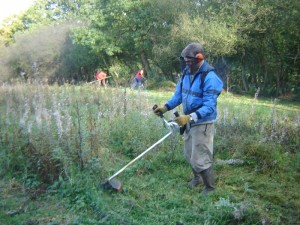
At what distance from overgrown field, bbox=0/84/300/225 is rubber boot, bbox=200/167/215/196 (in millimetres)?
101

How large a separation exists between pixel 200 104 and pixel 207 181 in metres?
1.10

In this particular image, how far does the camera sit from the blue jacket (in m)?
4.26

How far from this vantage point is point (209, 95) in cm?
427

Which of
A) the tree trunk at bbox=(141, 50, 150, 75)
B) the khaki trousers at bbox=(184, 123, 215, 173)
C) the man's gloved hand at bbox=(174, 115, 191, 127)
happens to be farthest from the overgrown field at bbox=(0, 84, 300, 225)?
the tree trunk at bbox=(141, 50, 150, 75)

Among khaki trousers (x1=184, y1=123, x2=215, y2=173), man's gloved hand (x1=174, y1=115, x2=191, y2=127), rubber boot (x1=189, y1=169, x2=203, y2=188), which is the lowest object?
rubber boot (x1=189, y1=169, x2=203, y2=188)

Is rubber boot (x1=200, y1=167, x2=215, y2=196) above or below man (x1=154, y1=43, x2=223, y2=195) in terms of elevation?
below

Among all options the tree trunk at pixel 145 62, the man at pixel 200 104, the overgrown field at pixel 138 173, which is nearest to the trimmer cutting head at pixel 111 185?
the overgrown field at pixel 138 173

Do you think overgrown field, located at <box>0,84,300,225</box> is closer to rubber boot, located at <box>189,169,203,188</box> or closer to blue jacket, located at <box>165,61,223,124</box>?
rubber boot, located at <box>189,169,203,188</box>

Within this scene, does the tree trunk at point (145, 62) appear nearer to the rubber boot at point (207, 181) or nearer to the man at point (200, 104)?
the man at point (200, 104)

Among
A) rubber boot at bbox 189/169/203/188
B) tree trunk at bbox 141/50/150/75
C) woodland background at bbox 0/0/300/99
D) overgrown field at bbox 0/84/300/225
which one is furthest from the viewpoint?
tree trunk at bbox 141/50/150/75

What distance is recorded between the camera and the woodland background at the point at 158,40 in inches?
805

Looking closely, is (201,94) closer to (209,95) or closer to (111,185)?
(209,95)

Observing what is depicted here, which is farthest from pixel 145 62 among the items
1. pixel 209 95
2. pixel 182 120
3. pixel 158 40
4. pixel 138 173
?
pixel 182 120

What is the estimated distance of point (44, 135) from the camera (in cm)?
502
